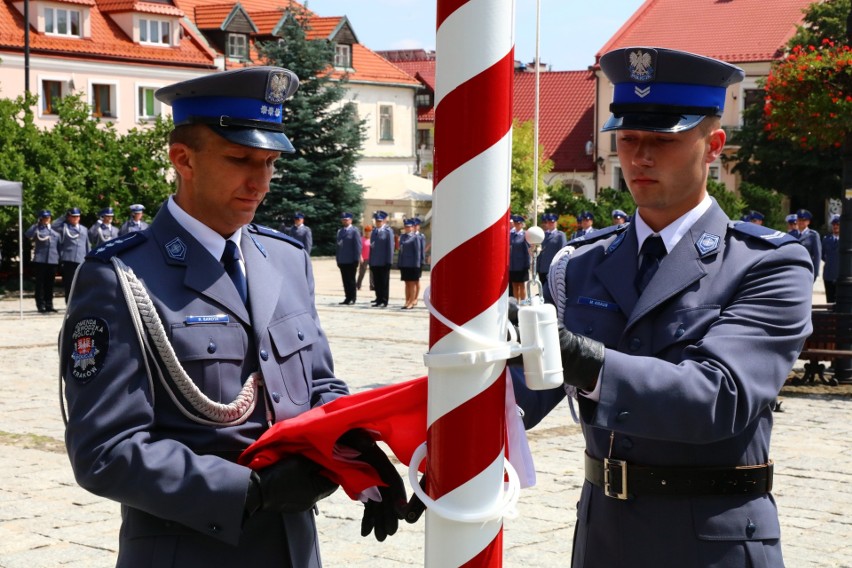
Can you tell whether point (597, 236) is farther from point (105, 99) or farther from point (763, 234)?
point (105, 99)

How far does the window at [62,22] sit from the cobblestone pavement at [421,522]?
112 ft

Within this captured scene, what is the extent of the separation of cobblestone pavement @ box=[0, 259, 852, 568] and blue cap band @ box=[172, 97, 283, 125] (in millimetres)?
3579

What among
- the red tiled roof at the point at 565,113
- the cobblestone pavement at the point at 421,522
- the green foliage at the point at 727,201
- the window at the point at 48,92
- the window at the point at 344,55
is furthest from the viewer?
the red tiled roof at the point at 565,113

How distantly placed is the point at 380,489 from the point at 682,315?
0.91 meters

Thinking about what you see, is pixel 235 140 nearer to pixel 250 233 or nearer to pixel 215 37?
pixel 250 233

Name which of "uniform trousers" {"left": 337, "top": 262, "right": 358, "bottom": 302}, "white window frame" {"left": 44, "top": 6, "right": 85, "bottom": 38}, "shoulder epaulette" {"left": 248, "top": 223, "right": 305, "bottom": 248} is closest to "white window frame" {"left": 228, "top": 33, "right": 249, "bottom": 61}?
"white window frame" {"left": 44, "top": 6, "right": 85, "bottom": 38}

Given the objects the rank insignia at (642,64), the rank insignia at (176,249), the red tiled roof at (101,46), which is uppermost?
the red tiled roof at (101,46)

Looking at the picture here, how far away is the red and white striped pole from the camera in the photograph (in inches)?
87.4

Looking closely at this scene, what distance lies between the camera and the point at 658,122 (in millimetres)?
3178

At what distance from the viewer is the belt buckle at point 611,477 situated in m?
3.19

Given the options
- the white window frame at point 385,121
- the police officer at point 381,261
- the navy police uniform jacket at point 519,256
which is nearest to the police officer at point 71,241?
the police officer at point 381,261

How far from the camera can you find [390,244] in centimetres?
2648

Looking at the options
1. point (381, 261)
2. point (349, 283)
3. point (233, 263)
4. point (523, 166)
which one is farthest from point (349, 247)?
point (233, 263)

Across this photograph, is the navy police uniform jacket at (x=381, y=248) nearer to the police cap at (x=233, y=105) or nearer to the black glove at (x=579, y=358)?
the police cap at (x=233, y=105)
